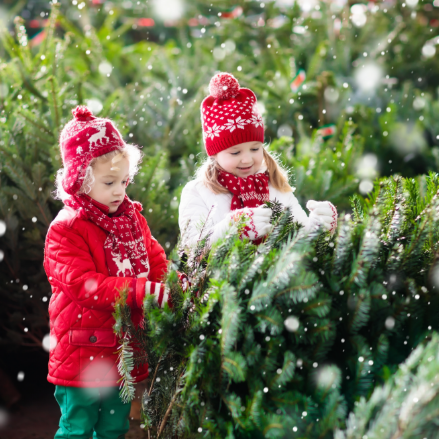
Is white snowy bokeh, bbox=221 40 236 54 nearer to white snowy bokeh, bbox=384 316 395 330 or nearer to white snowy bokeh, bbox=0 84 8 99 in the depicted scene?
white snowy bokeh, bbox=0 84 8 99

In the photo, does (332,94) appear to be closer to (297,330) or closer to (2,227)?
(2,227)

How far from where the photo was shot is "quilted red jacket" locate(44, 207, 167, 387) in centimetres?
212

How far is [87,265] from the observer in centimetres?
212

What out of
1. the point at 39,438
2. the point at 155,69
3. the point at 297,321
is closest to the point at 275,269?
the point at 297,321

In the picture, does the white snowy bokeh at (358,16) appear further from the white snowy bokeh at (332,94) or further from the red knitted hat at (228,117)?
the red knitted hat at (228,117)

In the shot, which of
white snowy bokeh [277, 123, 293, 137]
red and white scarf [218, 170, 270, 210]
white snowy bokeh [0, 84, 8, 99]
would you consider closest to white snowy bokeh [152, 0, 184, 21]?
white snowy bokeh [277, 123, 293, 137]

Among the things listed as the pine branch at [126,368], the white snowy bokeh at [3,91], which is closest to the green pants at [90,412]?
the pine branch at [126,368]

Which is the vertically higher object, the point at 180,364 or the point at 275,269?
the point at 275,269

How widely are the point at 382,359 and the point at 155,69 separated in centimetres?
525

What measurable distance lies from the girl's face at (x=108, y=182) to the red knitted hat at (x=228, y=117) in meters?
0.51

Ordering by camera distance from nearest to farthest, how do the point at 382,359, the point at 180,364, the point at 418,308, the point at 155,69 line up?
the point at 382,359 → the point at 418,308 → the point at 180,364 → the point at 155,69

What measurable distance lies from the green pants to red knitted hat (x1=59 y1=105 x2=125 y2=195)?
893mm

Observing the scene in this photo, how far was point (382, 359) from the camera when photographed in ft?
4.94

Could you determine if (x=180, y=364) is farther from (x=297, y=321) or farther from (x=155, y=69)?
(x=155, y=69)
